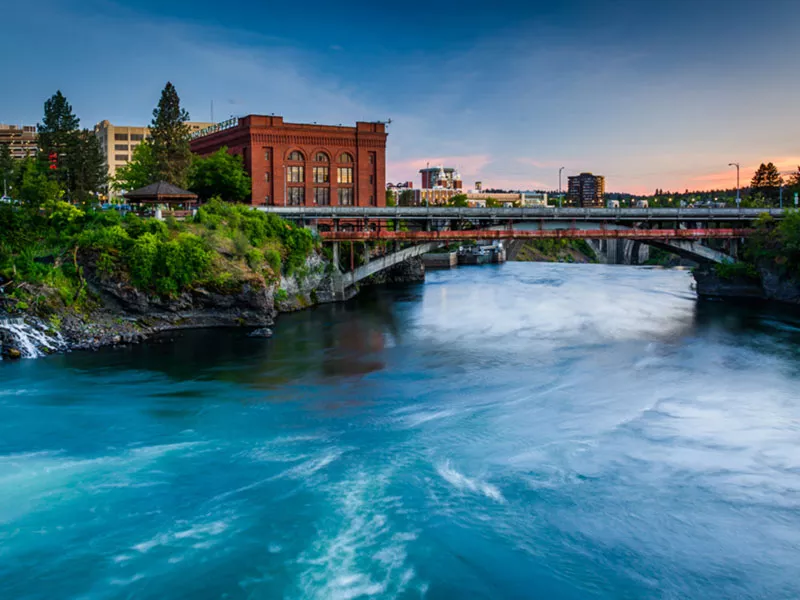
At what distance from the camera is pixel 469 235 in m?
56.0

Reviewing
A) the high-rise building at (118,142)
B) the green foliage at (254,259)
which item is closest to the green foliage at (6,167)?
the green foliage at (254,259)

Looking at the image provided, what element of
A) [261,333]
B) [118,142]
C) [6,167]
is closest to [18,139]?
[118,142]

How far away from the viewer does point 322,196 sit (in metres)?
75.8

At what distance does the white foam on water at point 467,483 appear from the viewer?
18.2m

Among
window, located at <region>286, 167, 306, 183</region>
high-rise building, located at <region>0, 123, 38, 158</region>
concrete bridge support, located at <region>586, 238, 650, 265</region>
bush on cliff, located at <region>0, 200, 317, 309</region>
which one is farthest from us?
high-rise building, located at <region>0, 123, 38, 158</region>

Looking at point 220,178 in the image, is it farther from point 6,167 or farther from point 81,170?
point 6,167

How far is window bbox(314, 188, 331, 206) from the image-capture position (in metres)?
75.4

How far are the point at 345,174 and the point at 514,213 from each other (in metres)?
24.1

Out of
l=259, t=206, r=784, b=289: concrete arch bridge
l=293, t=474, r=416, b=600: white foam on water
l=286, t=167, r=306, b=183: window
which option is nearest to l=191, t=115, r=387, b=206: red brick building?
l=286, t=167, r=306, b=183: window

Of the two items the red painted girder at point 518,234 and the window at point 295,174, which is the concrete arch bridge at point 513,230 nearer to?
the red painted girder at point 518,234

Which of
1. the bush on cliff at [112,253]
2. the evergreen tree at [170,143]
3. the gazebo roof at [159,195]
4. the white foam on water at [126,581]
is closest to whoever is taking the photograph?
the white foam on water at [126,581]

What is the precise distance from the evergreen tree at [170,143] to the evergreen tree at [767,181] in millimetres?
83062

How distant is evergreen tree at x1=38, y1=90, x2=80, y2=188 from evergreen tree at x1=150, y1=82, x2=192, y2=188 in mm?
9046

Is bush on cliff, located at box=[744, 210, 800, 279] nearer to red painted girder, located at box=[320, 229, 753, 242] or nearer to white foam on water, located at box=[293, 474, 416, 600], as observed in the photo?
red painted girder, located at box=[320, 229, 753, 242]
